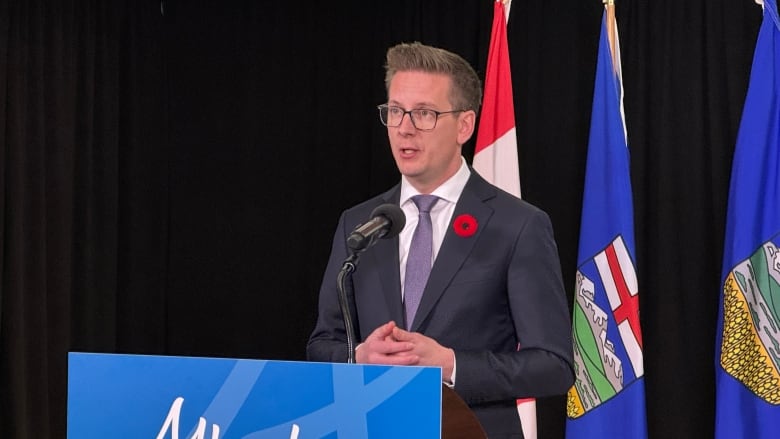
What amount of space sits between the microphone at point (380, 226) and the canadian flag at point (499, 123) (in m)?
2.38

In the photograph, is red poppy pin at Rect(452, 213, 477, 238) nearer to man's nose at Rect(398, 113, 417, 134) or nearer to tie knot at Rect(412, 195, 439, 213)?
tie knot at Rect(412, 195, 439, 213)

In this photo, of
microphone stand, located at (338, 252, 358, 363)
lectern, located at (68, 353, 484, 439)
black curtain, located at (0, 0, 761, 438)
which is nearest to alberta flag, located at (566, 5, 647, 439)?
black curtain, located at (0, 0, 761, 438)

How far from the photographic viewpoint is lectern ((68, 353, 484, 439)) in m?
1.33

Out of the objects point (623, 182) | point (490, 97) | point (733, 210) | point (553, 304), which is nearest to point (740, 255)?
point (733, 210)

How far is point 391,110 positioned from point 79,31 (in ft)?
9.49

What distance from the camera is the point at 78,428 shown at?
146 centimetres

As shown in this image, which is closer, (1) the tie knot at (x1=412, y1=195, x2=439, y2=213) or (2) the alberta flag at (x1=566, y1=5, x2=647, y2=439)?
(1) the tie knot at (x1=412, y1=195, x2=439, y2=213)

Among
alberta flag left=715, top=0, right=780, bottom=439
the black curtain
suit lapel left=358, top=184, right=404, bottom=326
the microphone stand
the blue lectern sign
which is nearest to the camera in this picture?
the blue lectern sign

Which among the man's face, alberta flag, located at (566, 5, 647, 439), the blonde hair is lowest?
alberta flag, located at (566, 5, 647, 439)

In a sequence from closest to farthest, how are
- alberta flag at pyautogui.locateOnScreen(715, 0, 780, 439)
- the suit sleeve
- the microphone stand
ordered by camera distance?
the microphone stand < the suit sleeve < alberta flag at pyautogui.locateOnScreen(715, 0, 780, 439)

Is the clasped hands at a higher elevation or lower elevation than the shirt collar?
lower

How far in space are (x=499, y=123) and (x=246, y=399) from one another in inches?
119

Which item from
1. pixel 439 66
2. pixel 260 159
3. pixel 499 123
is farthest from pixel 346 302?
pixel 260 159

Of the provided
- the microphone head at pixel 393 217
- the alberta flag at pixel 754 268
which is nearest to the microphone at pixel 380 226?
the microphone head at pixel 393 217
